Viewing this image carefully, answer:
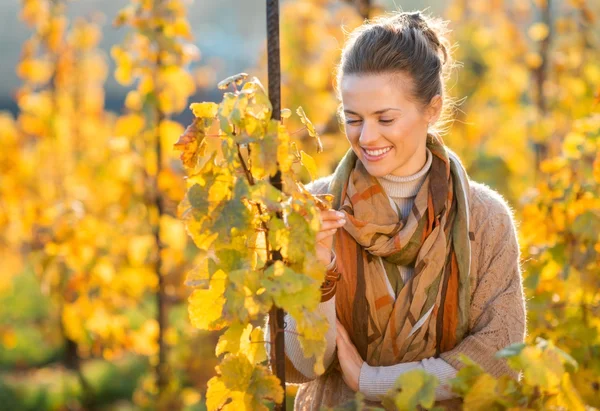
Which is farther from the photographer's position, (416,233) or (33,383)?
(33,383)

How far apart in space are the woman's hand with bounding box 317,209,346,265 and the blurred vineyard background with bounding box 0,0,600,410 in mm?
172

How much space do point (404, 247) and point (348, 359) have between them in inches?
11.6

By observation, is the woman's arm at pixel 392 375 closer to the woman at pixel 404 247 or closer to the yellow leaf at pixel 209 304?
the woman at pixel 404 247

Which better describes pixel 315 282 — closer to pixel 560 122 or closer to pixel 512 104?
pixel 560 122

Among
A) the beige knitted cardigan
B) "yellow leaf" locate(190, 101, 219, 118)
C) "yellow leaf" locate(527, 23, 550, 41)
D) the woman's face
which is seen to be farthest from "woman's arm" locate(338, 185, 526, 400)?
"yellow leaf" locate(527, 23, 550, 41)

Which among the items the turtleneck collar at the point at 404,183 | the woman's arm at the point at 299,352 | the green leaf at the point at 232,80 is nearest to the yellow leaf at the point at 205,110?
the green leaf at the point at 232,80

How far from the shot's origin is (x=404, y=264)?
204cm

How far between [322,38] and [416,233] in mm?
4616

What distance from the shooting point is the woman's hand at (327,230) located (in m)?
1.62

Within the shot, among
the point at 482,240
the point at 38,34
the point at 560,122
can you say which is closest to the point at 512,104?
the point at 560,122

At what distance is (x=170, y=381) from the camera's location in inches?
151

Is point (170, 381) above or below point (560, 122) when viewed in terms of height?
below

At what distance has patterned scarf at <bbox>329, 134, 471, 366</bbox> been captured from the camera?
6.46ft

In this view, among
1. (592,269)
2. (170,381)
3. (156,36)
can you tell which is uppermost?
(156,36)
